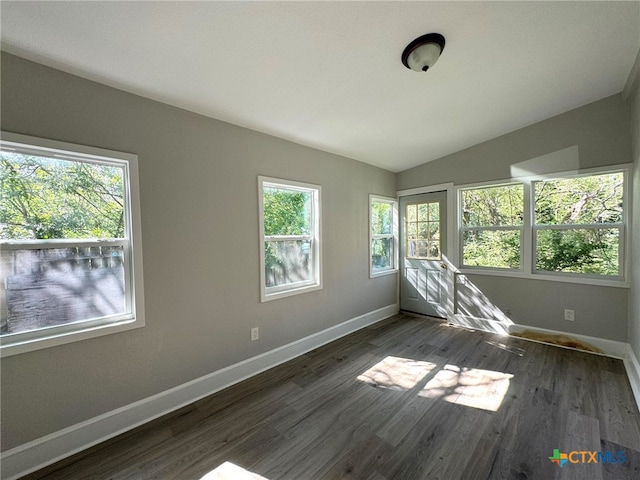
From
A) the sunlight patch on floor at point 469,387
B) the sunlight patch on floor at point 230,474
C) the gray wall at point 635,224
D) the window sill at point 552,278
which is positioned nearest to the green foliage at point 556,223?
the window sill at point 552,278

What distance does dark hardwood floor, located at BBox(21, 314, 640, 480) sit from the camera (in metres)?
1.60

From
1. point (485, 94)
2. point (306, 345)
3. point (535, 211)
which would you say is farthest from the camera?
point (535, 211)

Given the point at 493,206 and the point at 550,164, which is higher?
the point at 550,164

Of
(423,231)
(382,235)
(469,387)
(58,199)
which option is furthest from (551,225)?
(58,199)

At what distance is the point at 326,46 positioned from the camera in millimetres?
1734

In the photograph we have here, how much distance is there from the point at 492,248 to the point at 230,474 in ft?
12.8

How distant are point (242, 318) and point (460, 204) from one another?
11.3 ft

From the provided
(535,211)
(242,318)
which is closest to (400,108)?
(535,211)

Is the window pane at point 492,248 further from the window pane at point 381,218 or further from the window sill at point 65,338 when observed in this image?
the window sill at point 65,338

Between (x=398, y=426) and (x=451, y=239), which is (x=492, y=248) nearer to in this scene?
(x=451, y=239)

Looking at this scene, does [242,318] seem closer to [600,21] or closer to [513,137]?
[600,21]

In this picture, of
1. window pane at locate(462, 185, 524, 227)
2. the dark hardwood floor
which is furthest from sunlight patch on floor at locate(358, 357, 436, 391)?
window pane at locate(462, 185, 524, 227)

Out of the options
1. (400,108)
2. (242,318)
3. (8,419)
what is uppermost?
(400,108)

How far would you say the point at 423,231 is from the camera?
4.40 m
